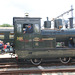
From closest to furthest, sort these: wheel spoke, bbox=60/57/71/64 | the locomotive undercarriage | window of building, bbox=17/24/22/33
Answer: the locomotive undercarriage → window of building, bbox=17/24/22/33 → wheel spoke, bbox=60/57/71/64

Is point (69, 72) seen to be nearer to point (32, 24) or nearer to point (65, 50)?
point (65, 50)

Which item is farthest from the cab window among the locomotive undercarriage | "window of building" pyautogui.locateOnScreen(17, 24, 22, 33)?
the locomotive undercarriage

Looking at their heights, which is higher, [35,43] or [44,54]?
[35,43]

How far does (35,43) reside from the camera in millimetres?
6414

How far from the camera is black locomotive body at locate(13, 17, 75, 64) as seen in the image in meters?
6.31

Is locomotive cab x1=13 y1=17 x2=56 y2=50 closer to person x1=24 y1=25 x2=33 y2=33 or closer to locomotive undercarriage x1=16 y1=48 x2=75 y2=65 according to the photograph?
person x1=24 y1=25 x2=33 y2=33

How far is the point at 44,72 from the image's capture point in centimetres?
475

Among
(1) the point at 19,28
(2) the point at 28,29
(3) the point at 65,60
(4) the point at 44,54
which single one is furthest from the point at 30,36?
(3) the point at 65,60

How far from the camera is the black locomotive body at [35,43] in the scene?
20.7 feet

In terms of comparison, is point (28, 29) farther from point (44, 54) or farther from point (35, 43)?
point (44, 54)

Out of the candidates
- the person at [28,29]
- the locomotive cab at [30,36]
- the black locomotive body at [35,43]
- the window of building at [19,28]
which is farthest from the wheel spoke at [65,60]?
the window of building at [19,28]

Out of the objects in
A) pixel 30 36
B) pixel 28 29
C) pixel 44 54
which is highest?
pixel 28 29

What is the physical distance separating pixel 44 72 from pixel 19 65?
2.44 m

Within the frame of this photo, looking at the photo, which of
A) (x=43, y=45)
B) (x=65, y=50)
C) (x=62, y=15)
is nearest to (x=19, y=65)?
(x=43, y=45)
